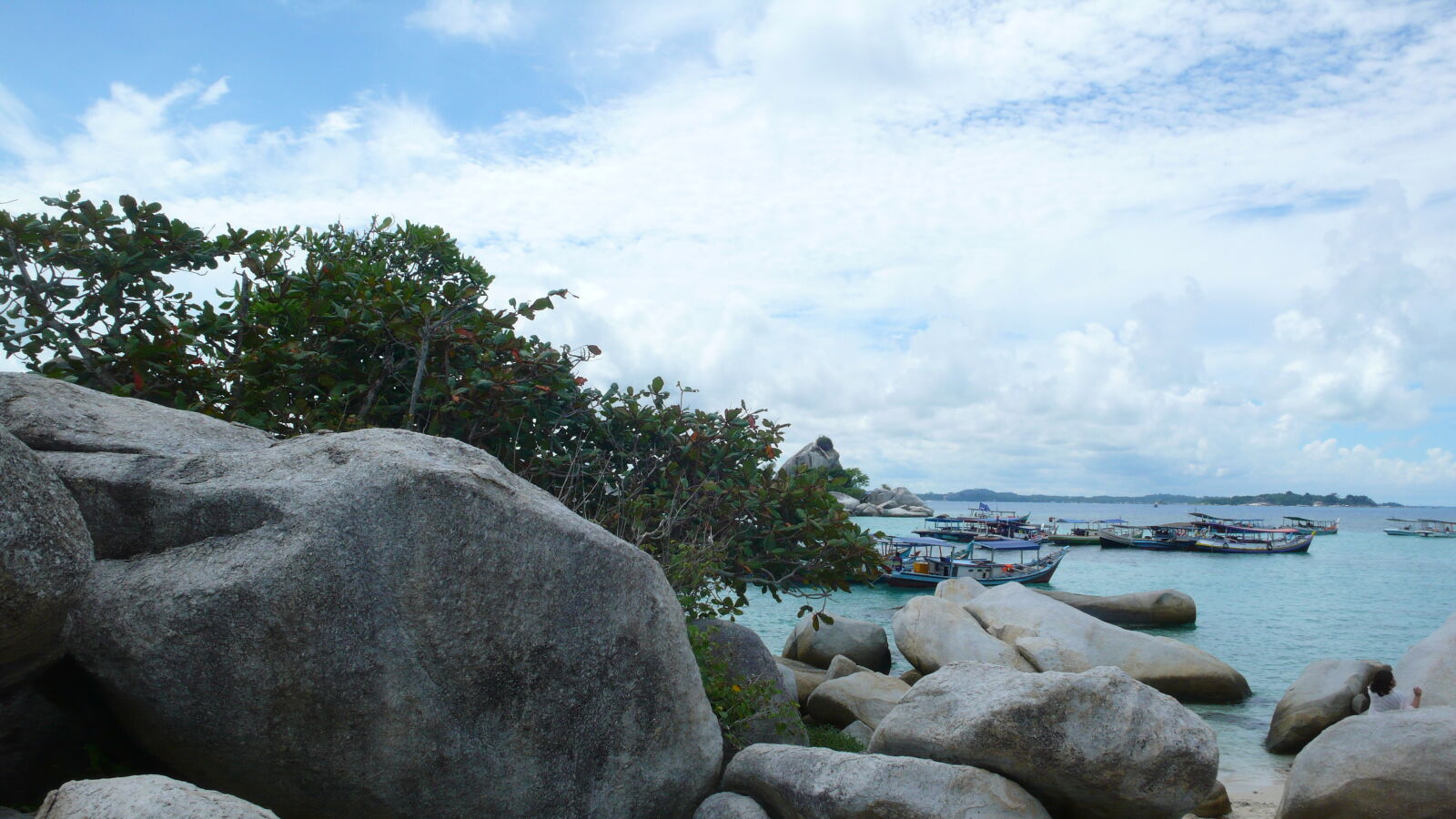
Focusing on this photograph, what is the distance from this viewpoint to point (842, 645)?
2148 cm

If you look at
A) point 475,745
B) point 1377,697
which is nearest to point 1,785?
point 475,745

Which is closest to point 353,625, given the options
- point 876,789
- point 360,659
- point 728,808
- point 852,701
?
point 360,659

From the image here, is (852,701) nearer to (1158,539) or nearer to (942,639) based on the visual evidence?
(942,639)

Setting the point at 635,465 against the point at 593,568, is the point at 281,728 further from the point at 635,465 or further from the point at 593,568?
the point at 635,465

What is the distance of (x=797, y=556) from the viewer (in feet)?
34.0

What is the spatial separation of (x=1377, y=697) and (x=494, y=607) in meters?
13.3

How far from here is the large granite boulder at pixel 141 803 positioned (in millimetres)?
3551

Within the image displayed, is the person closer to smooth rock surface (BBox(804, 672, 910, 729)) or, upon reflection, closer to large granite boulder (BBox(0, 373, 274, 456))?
smooth rock surface (BBox(804, 672, 910, 729))

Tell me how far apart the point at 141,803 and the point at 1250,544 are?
261 ft

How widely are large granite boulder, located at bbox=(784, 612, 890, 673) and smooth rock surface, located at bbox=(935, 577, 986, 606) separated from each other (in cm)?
476

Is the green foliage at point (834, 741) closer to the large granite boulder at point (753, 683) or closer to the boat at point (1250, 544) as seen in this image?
the large granite boulder at point (753, 683)

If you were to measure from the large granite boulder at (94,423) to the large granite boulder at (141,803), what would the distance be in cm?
267

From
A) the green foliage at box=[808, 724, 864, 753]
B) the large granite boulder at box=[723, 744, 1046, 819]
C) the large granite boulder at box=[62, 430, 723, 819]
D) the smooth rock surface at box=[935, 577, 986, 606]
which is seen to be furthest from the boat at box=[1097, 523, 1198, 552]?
the large granite boulder at box=[62, 430, 723, 819]

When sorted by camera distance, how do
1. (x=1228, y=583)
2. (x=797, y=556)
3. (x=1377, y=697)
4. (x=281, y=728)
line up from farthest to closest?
(x=1228, y=583) → (x=1377, y=697) → (x=797, y=556) → (x=281, y=728)
